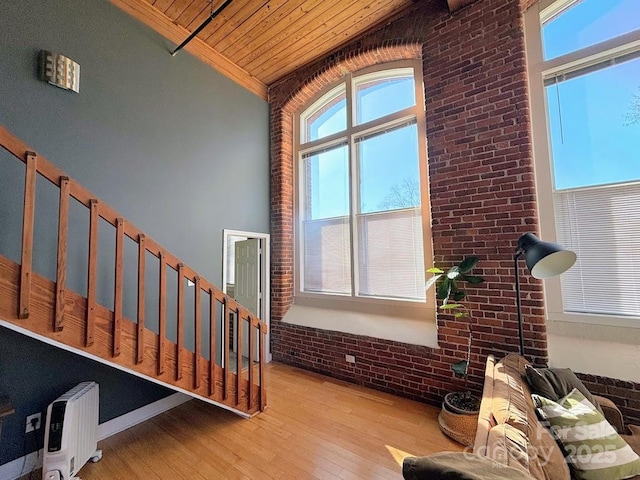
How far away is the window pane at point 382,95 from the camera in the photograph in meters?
3.54

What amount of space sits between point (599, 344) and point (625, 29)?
2618mm

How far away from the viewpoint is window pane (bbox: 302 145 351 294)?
3965 millimetres

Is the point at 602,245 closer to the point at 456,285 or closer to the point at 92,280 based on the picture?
the point at 456,285

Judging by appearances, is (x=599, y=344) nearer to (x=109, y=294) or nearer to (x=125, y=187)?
(x=109, y=294)

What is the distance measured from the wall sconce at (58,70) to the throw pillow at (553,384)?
4.22 metres

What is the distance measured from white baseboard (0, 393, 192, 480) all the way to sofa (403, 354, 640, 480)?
9.44 ft

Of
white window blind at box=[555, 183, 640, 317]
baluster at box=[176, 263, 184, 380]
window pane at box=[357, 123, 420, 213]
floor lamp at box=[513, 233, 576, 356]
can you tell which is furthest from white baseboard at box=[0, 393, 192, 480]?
white window blind at box=[555, 183, 640, 317]

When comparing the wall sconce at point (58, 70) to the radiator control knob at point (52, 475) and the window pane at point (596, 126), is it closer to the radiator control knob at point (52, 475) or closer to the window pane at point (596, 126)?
the radiator control knob at point (52, 475)

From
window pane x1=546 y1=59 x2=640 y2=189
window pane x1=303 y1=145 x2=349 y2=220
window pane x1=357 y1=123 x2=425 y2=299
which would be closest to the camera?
window pane x1=546 y1=59 x2=640 y2=189

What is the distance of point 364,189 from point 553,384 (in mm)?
2740

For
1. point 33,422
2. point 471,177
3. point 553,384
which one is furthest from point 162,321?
point 471,177

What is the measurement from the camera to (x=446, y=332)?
9.47ft

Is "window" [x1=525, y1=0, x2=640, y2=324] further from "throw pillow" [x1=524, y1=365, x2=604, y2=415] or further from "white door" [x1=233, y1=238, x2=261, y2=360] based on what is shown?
"white door" [x1=233, y1=238, x2=261, y2=360]

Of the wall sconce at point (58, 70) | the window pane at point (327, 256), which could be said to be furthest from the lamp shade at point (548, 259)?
the wall sconce at point (58, 70)
